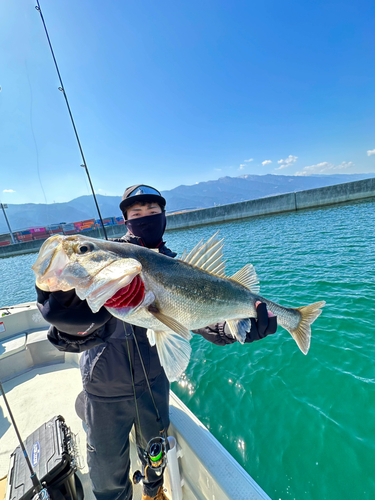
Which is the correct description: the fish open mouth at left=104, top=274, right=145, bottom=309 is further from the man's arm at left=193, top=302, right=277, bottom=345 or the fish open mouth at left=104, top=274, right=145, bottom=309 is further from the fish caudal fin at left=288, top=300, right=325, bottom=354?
the fish caudal fin at left=288, top=300, right=325, bottom=354

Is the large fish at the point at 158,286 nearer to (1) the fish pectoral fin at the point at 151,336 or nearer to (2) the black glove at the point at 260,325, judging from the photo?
(1) the fish pectoral fin at the point at 151,336

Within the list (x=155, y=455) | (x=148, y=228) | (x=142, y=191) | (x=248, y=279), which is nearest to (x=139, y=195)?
(x=142, y=191)

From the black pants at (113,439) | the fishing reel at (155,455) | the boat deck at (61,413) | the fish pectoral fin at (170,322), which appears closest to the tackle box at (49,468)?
the black pants at (113,439)

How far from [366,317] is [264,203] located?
1558 inches

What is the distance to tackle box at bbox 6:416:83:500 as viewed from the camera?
7.92 ft

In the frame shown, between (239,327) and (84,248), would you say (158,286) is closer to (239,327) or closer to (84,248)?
(84,248)

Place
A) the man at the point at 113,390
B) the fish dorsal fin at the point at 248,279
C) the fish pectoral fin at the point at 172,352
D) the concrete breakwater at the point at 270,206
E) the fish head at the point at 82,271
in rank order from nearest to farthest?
1. the fish head at the point at 82,271
2. the man at the point at 113,390
3. the fish pectoral fin at the point at 172,352
4. the fish dorsal fin at the point at 248,279
5. the concrete breakwater at the point at 270,206

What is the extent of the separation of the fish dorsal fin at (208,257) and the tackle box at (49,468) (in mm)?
2824

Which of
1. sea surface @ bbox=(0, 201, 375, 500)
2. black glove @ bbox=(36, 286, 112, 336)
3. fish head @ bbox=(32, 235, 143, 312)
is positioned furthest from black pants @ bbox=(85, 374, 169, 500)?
sea surface @ bbox=(0, 201, 375, 500)

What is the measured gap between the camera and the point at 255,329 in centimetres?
315

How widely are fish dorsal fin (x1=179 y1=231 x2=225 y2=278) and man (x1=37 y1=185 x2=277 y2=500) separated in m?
1.12

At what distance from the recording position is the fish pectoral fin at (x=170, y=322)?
7.32ft

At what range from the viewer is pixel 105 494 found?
2527 millimetres

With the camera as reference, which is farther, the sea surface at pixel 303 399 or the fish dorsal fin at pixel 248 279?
the sea surface at pixel 303 399
